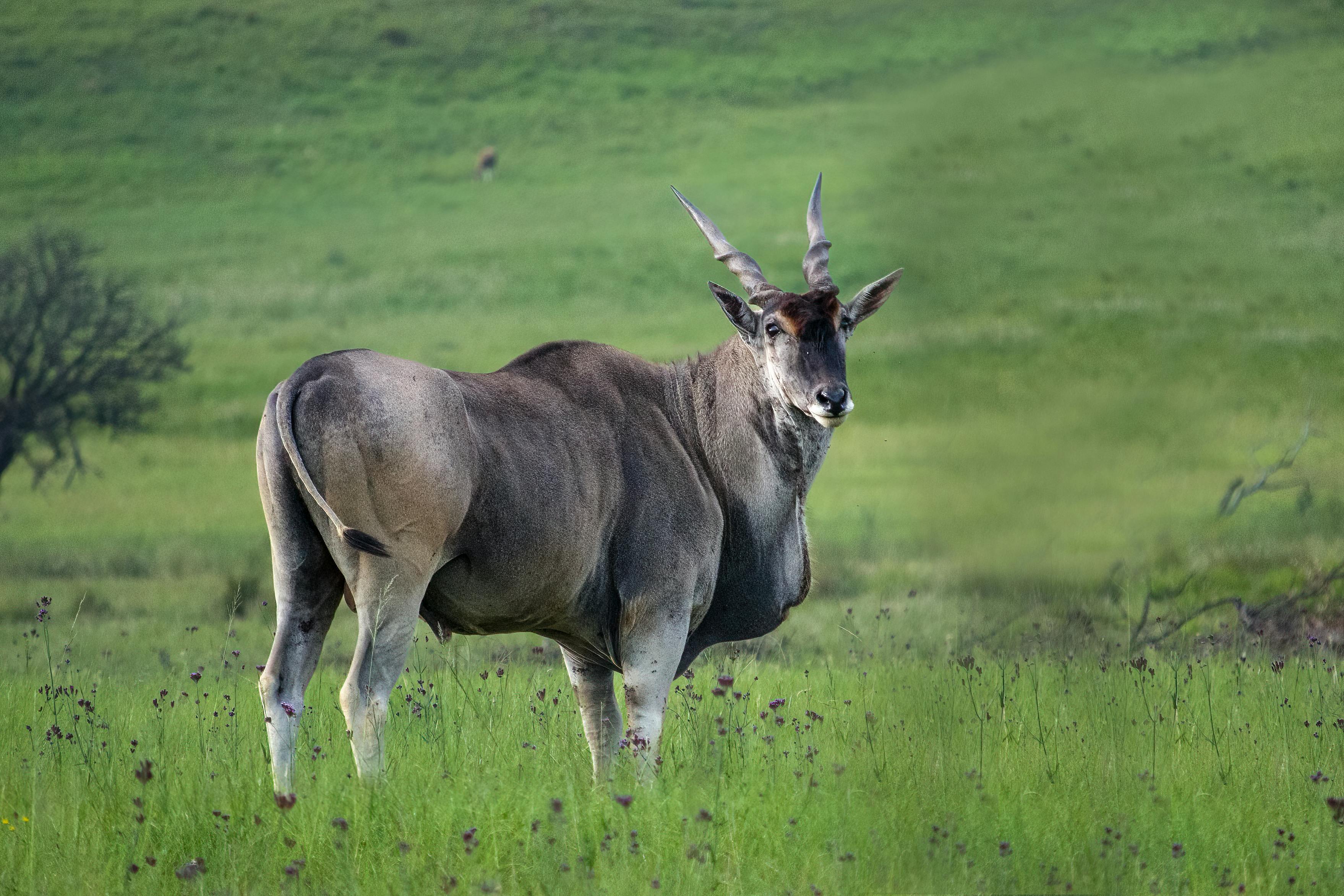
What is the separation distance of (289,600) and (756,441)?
85.0 inches

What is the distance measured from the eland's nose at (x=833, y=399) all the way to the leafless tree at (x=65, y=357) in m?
19.9

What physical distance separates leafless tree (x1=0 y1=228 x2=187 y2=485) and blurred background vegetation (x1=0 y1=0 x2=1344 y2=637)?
6.88ft

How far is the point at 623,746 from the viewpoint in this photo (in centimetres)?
550

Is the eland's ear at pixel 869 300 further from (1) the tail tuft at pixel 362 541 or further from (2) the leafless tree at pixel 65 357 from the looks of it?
(2) the leafless tree at pixel 65 357

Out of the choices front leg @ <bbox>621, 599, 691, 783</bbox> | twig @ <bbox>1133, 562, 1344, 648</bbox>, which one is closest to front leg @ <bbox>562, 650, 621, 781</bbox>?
front leg @ <bbox>621, 599, 691, 783</bbox>

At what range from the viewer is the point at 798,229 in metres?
43.6

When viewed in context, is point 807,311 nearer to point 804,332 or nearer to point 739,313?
point 804,332

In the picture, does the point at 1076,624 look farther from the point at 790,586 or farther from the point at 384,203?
the point at 384,203

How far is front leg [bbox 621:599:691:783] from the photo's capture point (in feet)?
19.0

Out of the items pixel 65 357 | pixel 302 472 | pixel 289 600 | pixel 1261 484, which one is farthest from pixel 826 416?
pixel 65 357

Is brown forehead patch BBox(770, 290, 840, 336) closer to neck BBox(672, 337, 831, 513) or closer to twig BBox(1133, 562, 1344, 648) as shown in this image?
neck BBox(672, 337, 831, 513)

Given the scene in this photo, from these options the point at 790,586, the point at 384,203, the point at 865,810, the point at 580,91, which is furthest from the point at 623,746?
the point at 580,91

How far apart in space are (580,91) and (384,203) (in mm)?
11508

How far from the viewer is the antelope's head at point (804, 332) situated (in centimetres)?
579
